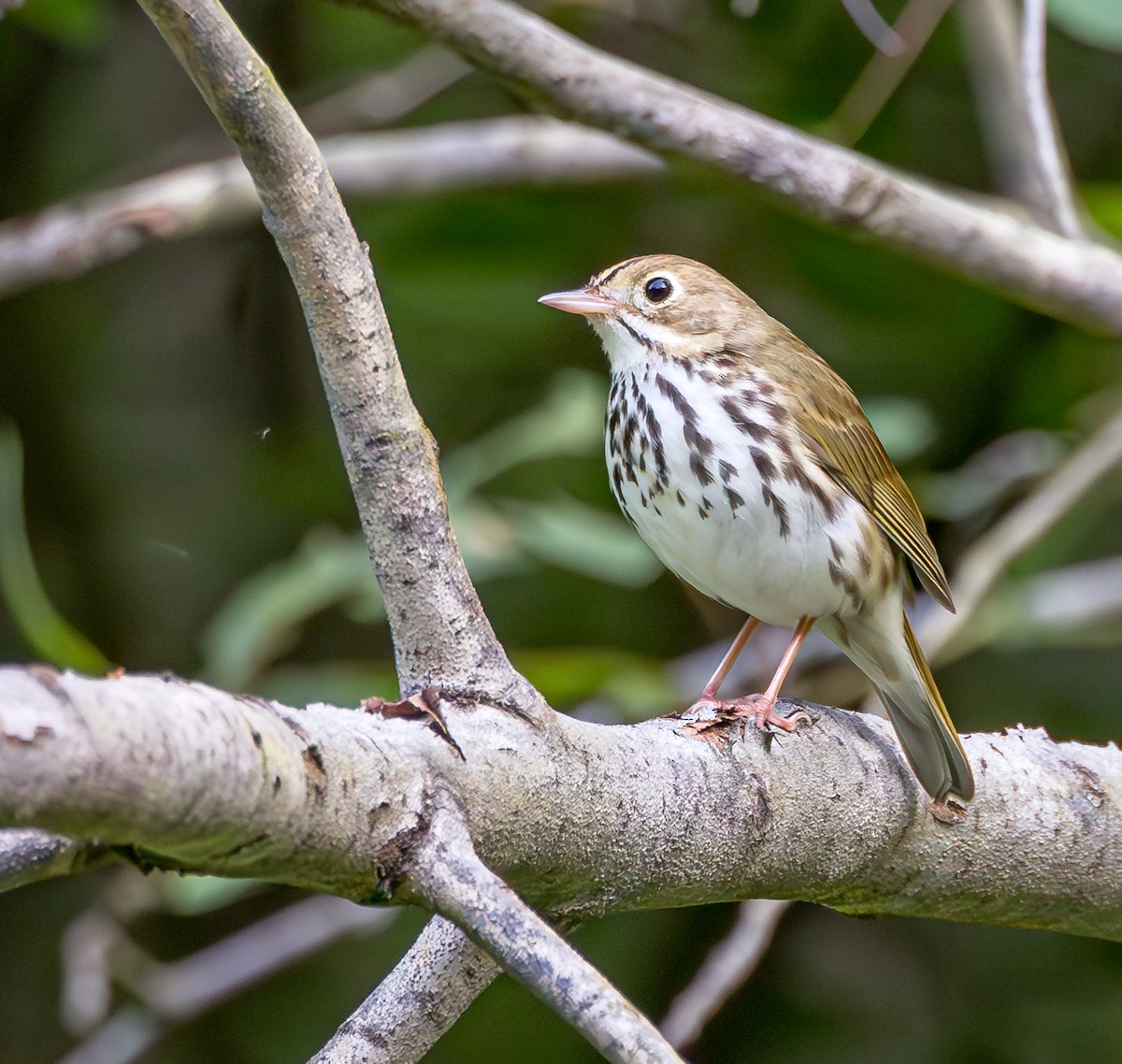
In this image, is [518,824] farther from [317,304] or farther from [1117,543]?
[1117,543]

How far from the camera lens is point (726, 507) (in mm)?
2377

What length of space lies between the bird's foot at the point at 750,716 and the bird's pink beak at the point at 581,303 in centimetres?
82

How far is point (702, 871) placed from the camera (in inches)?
→ 64.6

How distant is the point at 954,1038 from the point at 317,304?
11.6 ft

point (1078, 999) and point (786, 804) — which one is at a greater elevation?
point (786, 804)

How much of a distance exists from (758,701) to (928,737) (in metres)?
0.26

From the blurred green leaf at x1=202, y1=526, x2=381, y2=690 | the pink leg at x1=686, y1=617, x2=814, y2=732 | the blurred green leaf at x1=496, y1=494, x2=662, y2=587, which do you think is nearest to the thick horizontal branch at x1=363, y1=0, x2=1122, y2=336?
the pink leg at x1=686, y1=617, x2=814, y2=732

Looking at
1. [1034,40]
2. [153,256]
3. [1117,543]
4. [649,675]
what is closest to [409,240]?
[153,256]

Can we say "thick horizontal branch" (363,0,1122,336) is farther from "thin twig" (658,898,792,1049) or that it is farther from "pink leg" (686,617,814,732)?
"thin twig" (658,898,792,1049)

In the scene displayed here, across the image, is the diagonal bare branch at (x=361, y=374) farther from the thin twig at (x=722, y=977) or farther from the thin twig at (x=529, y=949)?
the thin twig at (x=722, y=977)

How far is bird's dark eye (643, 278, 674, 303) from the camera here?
2641 millimetres

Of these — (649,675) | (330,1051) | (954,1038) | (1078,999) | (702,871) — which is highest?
(702,871)

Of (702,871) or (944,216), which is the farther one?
(944,216)

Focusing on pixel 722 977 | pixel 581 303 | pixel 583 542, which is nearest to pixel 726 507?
pixel 581 303
